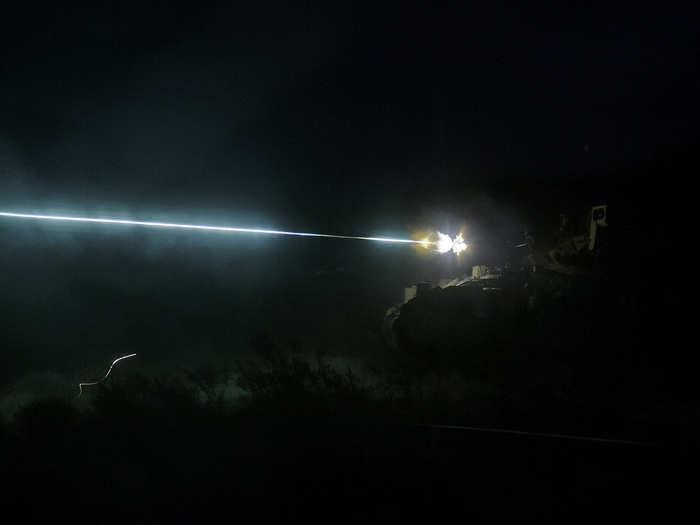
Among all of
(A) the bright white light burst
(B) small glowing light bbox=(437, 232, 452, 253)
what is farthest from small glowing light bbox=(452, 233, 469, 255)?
(B) small glowing light bbox=(437, 232, 452, 253)

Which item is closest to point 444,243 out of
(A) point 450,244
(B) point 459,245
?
(A) point 450,244

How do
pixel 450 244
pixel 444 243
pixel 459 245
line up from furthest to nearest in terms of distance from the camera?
pixel 444 243, pixel 450 244, pixel 459 245

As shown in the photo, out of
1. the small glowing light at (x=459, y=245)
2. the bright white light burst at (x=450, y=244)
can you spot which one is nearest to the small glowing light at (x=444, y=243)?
the bright white light burst at (x=450, y=244)

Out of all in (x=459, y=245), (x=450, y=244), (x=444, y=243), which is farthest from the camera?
(x=444, y=243)

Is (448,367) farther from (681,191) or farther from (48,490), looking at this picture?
(681,191)

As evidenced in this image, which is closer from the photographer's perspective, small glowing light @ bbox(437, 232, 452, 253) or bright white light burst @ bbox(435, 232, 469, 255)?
bright white light burst @ bbox(435, 232, 469, 255)

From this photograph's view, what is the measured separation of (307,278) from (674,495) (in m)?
14.1

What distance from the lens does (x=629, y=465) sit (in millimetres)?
4672

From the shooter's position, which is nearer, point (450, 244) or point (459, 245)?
point (459, 245)

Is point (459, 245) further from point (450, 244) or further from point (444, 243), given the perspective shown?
point (444, 243)

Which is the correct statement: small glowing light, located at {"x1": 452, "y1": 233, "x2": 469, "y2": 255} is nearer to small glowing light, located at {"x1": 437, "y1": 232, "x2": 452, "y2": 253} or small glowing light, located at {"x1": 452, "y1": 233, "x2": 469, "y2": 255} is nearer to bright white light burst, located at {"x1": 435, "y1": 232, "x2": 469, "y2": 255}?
bright white light burst, located at {"x1": 435, "y1": 232, "x2": 469, "y2": 255}

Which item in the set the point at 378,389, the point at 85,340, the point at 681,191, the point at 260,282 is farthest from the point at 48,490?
the point at 681,191

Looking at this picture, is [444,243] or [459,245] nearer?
[459,245]

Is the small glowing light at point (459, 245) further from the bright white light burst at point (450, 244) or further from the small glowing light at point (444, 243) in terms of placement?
the small glowing light at point (444, 243)
